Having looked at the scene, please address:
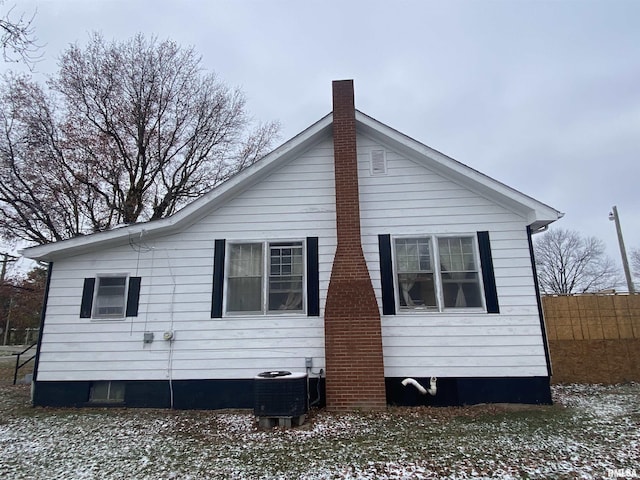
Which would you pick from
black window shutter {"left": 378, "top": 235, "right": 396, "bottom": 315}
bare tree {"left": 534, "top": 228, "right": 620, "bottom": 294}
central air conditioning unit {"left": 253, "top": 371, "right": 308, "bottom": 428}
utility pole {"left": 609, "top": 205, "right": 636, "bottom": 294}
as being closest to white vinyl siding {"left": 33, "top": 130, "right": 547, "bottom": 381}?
black window shutter {"left": 378, "top": 235, "right": 396, "bottom": 315}

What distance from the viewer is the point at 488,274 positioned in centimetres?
633

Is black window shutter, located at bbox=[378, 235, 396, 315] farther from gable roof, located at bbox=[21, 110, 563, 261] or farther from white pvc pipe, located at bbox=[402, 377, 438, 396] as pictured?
gable roof, located at bbox=[21, 110, 563, 261]

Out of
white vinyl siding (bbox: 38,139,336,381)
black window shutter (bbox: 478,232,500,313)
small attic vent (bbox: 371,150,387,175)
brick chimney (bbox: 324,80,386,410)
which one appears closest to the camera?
brick chimney (bbox: 324,80,386,410)

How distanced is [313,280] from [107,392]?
14.4 ft

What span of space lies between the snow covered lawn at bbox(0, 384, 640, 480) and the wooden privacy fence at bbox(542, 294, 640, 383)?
1.73m

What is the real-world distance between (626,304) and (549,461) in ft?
20.6

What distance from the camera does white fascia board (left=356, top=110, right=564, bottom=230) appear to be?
20.5ft

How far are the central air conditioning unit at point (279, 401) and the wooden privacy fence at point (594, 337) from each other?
6207 millimetres

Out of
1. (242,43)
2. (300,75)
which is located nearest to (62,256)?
(242,43)

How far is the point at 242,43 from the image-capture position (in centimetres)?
1423

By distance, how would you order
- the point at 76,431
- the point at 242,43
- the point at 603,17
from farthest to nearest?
the point at 242,43 → the point at 603,17 → the point at 76,431

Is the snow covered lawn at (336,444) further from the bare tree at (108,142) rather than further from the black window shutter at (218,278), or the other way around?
the bare tree at (108,142)

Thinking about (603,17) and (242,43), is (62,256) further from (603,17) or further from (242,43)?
(603,17)

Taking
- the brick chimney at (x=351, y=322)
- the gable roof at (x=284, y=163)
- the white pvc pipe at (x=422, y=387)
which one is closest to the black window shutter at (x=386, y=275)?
the brick chimney at (x=351, y=322)
